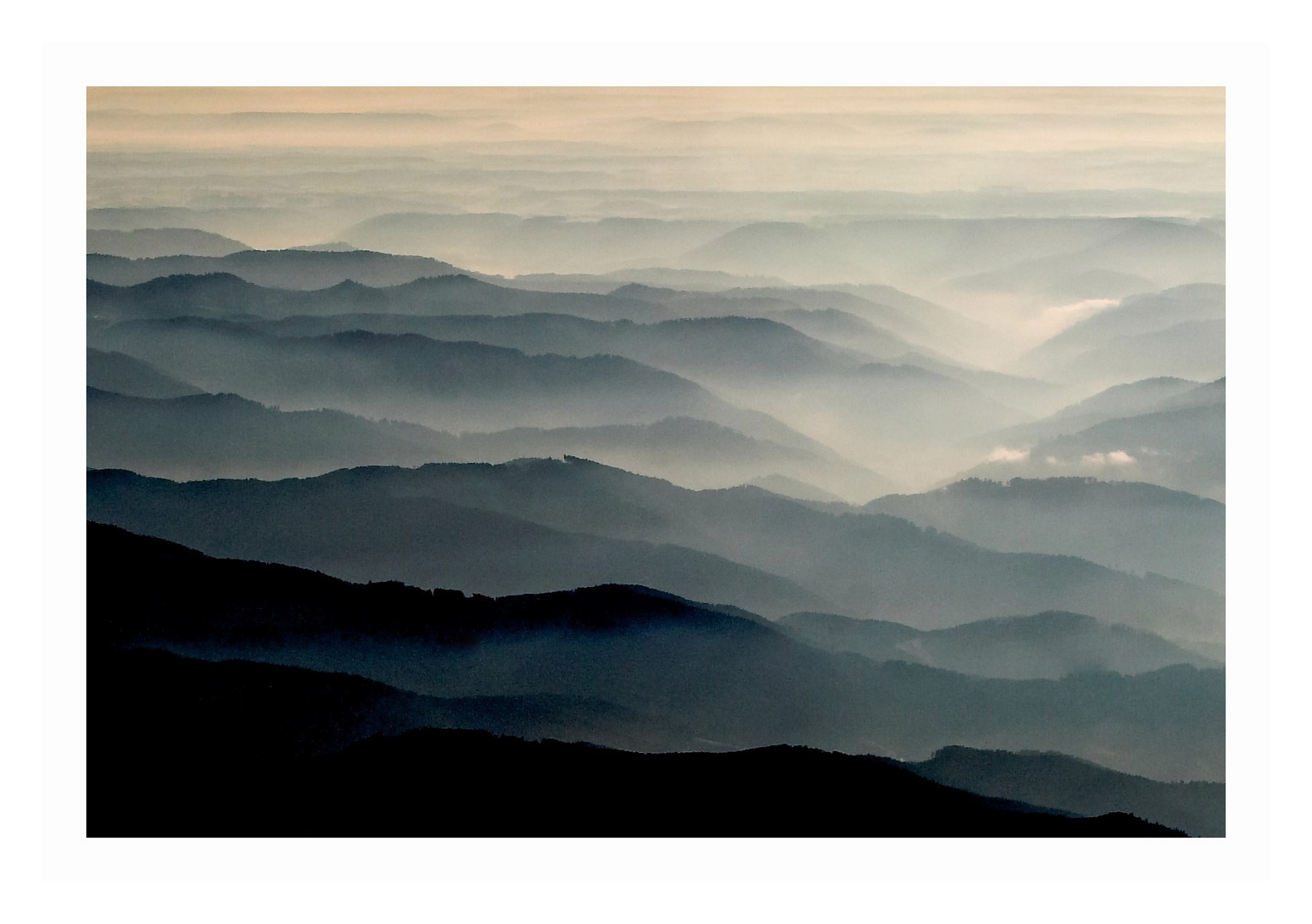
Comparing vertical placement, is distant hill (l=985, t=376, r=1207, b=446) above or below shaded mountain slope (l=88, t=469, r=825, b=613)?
above

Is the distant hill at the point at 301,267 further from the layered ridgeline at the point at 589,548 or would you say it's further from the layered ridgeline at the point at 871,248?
the layered ridgeline at the point at 589,548

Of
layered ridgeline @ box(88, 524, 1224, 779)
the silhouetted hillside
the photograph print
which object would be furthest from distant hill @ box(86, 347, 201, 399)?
the silhouetted hillside

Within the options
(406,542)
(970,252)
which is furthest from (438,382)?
(970,252)

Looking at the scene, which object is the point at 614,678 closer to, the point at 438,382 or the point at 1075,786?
the point at 438,382

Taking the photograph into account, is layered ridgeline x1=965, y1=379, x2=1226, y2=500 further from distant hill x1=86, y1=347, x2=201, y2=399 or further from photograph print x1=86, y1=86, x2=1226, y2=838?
distant hill x1=86, y1=347, x2=201, y2=399

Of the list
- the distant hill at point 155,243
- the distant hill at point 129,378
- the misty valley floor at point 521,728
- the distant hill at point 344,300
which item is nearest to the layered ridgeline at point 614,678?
the misty valley floor at point 521,728

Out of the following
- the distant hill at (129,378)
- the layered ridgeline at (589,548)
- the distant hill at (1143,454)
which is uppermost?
the distant hill at (129,378)

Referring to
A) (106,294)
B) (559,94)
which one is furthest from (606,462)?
(106,294)

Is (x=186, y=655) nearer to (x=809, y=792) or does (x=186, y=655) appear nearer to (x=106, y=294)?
(x=106, y=294)
